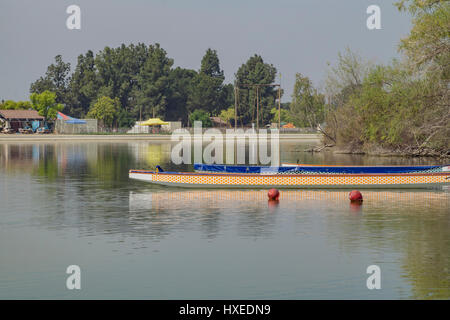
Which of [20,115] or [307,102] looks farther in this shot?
[20,115]

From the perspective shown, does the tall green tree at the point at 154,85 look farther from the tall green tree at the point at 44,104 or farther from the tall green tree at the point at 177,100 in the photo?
the tall green tree at the point at 44,104

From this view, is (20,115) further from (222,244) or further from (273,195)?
(222,244)

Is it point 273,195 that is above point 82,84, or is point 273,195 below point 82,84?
below

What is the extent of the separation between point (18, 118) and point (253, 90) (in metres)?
65.9

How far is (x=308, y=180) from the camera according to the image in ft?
130

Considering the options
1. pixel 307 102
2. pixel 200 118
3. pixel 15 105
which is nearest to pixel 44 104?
pixel 15 105

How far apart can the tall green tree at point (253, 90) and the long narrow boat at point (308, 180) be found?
14751 cm

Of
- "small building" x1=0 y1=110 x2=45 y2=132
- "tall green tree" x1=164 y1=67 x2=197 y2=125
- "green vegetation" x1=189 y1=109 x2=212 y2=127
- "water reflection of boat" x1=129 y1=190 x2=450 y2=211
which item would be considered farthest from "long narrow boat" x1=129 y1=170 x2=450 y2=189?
"tall green tree" x1=164 y1=67 x2=197 y2=125

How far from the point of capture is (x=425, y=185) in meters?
39.6

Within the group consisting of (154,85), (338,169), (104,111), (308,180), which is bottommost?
(308,180)

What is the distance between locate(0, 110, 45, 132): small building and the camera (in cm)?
15938

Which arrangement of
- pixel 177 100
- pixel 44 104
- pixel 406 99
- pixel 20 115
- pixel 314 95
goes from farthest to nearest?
pixel 177 100 → pixel 44 104 → pixel 20 115 → pixel 314 95 → pixel 406 99

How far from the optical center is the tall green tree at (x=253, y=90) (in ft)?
624

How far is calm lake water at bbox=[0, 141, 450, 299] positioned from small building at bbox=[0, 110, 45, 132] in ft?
415
